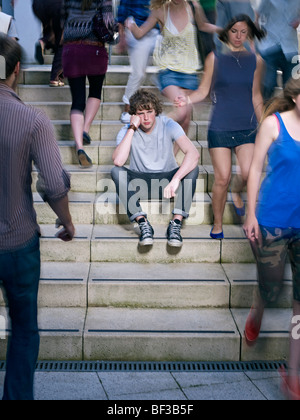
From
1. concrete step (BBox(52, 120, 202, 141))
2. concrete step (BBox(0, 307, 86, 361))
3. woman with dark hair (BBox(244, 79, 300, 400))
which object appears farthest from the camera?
concrete step (BBox(52, 120, 202, 141))

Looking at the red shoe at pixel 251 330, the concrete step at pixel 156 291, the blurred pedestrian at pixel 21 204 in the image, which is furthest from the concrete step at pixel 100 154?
the blurred pedestrian at pixel 21 204

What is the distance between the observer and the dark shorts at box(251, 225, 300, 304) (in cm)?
368

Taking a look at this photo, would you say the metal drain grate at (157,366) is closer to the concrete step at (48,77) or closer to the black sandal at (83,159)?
the black sandal at (83,159)

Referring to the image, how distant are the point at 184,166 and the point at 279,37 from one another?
167 centimetres

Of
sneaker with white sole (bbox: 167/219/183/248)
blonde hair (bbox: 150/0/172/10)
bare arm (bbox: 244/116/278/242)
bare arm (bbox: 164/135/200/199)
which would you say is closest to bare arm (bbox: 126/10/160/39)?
blonde hair (bbox: 150/0/172/10)

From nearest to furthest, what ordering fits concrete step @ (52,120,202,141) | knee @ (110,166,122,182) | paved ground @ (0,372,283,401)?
paved ground @ (0,372,283,401)
knee @ (110,166,122,182)
concrete step @ (52,120,202,141)

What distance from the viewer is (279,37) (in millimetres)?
Result: 5957

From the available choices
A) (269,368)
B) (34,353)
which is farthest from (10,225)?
(269,368)

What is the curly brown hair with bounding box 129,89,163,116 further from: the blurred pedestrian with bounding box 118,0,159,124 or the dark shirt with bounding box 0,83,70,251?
the dark shirt with bounding box 0,83,70,251

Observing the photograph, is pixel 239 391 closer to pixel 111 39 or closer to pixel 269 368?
pixel 269 368

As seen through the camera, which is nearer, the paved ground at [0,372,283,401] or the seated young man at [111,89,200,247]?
the paved ground at [0,372,283,401]

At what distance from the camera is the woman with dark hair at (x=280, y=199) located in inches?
143

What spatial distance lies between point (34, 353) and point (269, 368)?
1.69 meters

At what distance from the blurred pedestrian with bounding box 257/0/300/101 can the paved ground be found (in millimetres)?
2733
